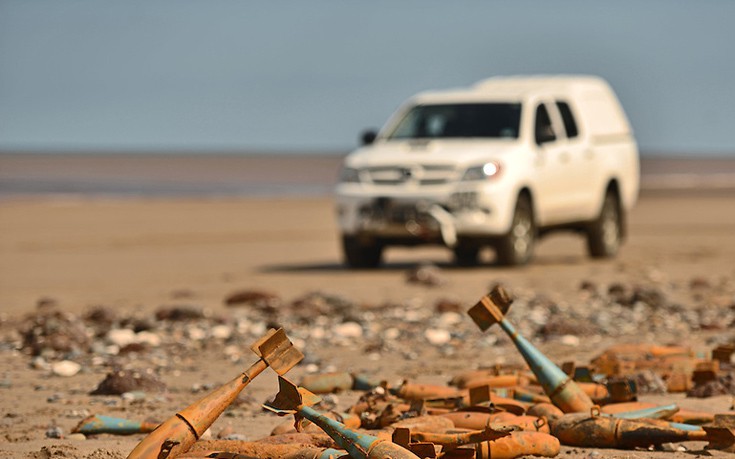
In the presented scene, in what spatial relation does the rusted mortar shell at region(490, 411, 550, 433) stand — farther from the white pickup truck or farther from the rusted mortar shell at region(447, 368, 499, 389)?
the white pickup truck

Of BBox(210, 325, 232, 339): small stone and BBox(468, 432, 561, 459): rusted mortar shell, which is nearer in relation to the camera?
BBox(468, 432, 561, 459): rusted mortar shell

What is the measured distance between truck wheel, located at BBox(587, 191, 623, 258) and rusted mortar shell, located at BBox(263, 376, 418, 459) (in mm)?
12033

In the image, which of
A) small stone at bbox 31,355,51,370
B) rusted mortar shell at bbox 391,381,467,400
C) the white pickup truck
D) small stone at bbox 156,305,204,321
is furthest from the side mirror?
rusted mortar shell at bbox 391,381,467,400

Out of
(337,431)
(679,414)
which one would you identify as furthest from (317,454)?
(679,414)

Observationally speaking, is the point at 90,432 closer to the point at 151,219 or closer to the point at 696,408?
the point at 696,408

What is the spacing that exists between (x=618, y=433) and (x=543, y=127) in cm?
1019

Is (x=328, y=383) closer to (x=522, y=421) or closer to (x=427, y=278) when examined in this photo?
(x=522, y=421)

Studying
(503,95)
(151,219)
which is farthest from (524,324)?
(151,219)

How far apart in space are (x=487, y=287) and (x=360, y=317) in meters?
2.99

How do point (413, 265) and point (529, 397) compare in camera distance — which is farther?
point (413, 265)

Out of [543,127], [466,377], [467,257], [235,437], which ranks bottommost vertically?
[467,257]

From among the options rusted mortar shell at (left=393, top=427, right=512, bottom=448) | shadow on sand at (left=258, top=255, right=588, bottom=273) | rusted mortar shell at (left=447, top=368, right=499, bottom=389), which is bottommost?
shadow on sand at (left=258, top=255, right=588, bottom=273)

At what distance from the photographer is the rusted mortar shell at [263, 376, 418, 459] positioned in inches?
190

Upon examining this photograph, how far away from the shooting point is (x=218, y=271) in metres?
15.9
